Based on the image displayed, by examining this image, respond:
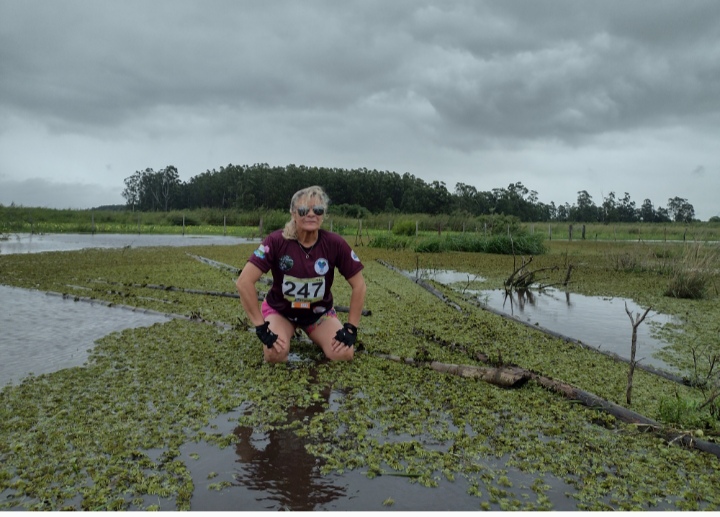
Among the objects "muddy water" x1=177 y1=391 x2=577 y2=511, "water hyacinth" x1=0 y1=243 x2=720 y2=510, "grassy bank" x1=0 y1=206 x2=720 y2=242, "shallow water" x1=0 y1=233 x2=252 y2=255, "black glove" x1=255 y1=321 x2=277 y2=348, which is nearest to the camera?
"muddy water" x1=177 y1=391 x2=577 y2=511

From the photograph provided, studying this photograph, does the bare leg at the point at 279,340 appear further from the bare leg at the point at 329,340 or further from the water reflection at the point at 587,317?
the water reflection at the point at 587,317

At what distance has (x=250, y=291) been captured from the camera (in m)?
4.83

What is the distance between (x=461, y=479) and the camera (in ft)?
9.59

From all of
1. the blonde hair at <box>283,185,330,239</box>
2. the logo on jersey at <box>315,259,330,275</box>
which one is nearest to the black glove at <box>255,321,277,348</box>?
the logo on jersey at <box>315,259,330,275</box>

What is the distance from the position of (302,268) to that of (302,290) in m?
0.22

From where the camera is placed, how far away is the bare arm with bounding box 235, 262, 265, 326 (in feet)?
15.8

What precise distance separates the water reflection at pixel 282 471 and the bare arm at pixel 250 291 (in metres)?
1.47

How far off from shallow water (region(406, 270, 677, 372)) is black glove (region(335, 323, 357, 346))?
2695 mm

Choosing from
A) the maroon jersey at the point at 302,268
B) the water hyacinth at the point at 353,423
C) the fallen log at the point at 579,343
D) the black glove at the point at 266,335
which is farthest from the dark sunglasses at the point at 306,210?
the fallen log at the point at 579,343

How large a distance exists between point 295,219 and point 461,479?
2778 millimetres

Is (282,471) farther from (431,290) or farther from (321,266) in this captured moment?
(431,290)

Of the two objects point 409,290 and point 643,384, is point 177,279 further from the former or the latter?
point 643,384

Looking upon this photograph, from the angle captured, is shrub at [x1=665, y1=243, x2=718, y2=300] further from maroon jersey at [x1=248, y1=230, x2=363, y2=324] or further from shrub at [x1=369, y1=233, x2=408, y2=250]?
shrub at [x1=369, y1=233, x2=408, y2=250]

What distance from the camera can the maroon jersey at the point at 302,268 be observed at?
5043 millimetres
